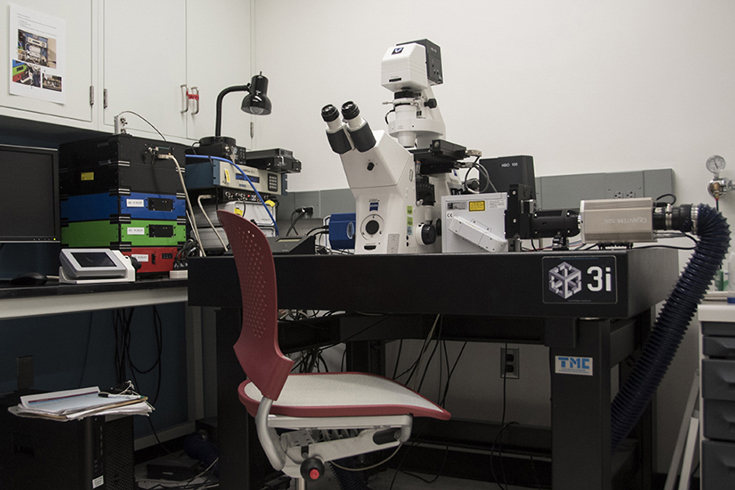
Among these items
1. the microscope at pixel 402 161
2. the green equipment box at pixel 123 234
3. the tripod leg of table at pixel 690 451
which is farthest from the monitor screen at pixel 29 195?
the tripod leg of table at pixel 690 451

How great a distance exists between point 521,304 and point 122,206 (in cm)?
151

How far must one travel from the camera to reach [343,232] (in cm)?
181

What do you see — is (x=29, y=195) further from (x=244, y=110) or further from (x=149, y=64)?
(x=244, y=110)

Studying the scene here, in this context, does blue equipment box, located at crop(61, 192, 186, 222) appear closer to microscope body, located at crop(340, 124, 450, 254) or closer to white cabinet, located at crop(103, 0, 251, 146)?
white cabinet, located at crop(103, 0, 251, 146)

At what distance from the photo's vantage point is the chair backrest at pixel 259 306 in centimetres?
99

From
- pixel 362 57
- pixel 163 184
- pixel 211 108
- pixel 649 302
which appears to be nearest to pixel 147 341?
pixel 163 184

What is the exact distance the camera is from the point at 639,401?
139cm

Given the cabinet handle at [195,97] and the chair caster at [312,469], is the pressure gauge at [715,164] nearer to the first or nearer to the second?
the chair caster at [312,469]

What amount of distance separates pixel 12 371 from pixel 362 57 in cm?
205

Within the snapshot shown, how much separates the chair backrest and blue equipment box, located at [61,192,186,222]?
1.07 m

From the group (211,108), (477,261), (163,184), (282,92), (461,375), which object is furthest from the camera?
(282,92)

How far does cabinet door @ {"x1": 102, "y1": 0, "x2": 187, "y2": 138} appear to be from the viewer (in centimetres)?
225

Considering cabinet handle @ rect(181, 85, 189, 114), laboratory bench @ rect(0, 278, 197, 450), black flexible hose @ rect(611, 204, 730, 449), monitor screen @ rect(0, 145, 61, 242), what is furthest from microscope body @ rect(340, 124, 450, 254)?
cabinet handle @ rect(181, 85, 189, 114)

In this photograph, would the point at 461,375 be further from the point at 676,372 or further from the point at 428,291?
the point at 428,291
